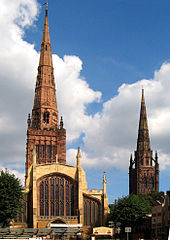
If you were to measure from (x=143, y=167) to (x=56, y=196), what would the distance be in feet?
224

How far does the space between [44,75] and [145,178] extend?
51.6 m

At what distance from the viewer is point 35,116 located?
128 metres

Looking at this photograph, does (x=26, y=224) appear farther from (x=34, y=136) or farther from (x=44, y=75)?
(x=44, y=75)

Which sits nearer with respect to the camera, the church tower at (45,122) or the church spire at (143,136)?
the church tower at (45,122)

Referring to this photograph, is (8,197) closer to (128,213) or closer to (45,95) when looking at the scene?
(128,213)

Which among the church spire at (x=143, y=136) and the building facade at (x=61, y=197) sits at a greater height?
the church spire at (x=143, y=136)

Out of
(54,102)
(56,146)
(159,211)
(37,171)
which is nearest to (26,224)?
(37,171)

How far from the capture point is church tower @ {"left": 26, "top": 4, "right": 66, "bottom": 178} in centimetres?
12181

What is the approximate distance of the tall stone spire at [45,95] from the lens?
127 m

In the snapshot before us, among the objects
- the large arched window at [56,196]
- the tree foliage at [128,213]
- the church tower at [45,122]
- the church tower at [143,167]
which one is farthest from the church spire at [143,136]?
the large arched window at [56,196]

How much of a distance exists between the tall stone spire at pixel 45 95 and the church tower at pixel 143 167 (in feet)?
138

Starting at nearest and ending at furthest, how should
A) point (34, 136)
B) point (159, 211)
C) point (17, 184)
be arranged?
point (17, 184) → point (159, 211) → point (34, 136)

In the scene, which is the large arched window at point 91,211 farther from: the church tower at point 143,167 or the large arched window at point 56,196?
the church tower at point 143,167

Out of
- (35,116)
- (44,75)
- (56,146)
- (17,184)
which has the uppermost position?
(44,75)
